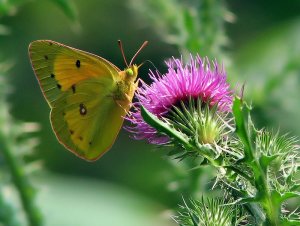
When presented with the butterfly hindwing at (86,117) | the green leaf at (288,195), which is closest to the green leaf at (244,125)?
the green leaf at (288,195)

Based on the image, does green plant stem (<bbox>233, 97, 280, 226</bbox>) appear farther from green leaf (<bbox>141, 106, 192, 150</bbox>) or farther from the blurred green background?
the blurred green background

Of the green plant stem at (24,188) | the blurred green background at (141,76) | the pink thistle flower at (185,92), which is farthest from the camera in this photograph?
the blurred green background at (141,76)

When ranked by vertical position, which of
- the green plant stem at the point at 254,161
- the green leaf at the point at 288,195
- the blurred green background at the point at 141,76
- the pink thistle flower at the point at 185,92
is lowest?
the green leaf at the point at 288,195

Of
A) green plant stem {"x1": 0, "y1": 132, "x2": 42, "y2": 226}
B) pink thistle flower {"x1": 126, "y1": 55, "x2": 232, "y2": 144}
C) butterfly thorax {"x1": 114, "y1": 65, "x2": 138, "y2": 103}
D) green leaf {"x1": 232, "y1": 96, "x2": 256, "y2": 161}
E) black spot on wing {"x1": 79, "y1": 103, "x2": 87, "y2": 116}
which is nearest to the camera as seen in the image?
green leaf {"x1": 232, "y1": 96, "x2": 256, "y2": 161}

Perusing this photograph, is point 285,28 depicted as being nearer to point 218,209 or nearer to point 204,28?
point 204,28

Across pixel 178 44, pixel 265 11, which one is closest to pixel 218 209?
pixel 178 44

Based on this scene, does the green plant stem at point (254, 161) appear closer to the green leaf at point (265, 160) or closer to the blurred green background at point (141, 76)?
the green leaf at point (265, 160)

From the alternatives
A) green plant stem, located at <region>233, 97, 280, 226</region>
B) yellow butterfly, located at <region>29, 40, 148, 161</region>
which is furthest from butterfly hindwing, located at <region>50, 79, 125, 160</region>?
green plant stem, located at <region>233, 97, 280, 226</region>
